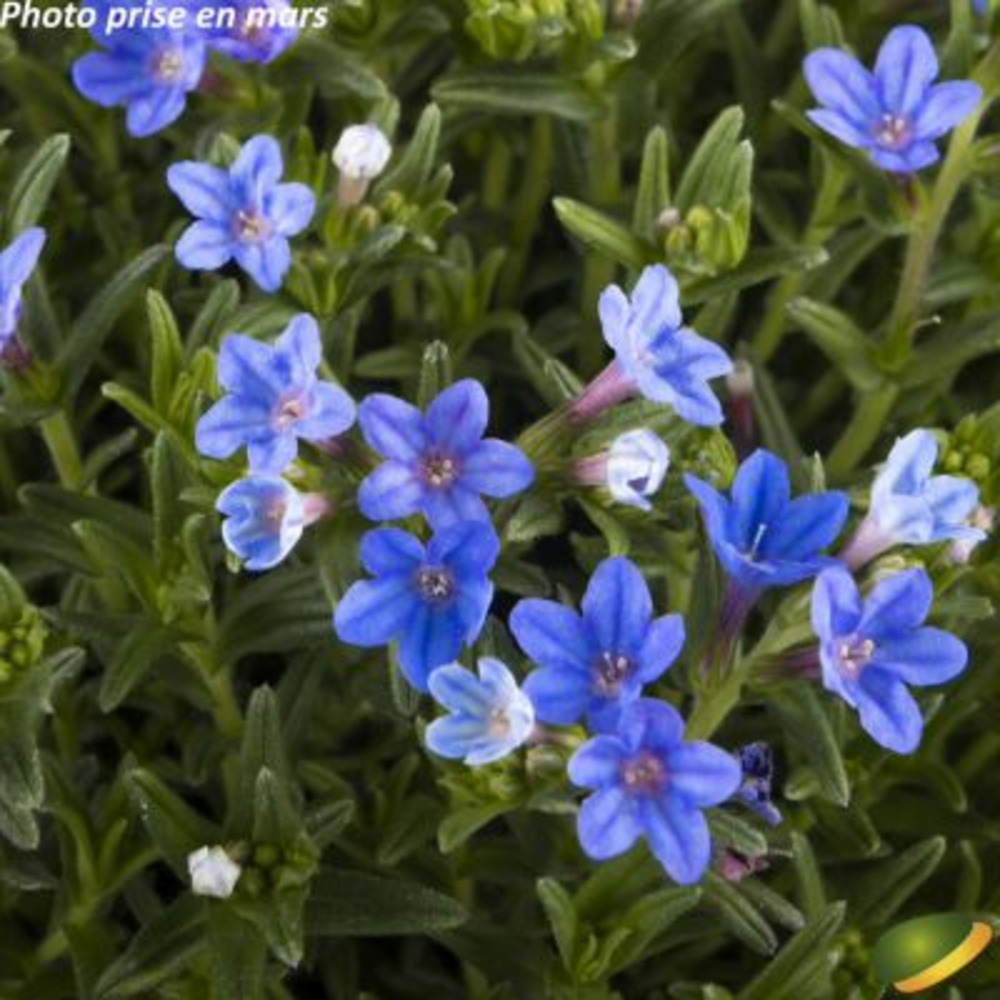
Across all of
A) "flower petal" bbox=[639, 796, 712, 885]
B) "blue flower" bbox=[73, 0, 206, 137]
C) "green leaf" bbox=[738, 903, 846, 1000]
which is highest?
"blue flower" bbox=[73, 0, 206, 137]

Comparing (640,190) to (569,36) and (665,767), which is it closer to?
(569,36)

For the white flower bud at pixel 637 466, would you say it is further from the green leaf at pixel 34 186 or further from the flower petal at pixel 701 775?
the green leaf at pixel 34 186

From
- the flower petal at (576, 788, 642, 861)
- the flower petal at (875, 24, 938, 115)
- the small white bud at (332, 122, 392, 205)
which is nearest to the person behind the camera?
the flower petal at (576, 788, 642, 861)

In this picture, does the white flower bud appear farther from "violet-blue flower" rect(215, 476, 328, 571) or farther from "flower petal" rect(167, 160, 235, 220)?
"flower petal" rect(167, 160, 235, 220)

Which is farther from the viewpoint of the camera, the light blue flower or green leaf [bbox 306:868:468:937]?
green leaf [bbox 306:868:468:937]

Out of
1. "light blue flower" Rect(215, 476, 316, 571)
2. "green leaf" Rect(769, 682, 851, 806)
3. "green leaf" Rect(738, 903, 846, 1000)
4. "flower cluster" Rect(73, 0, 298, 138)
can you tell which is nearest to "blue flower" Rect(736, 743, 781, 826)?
"green leaf" Rect(769, 682, 851, 806)

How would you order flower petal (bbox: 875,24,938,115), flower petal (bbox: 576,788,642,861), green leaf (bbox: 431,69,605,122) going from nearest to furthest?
1. flower petal (bbox: 576,788,642,861)
2. flower petal (bbox: 875,24,938,115)
3. green leaf (bbox: 431,69,605,122)
